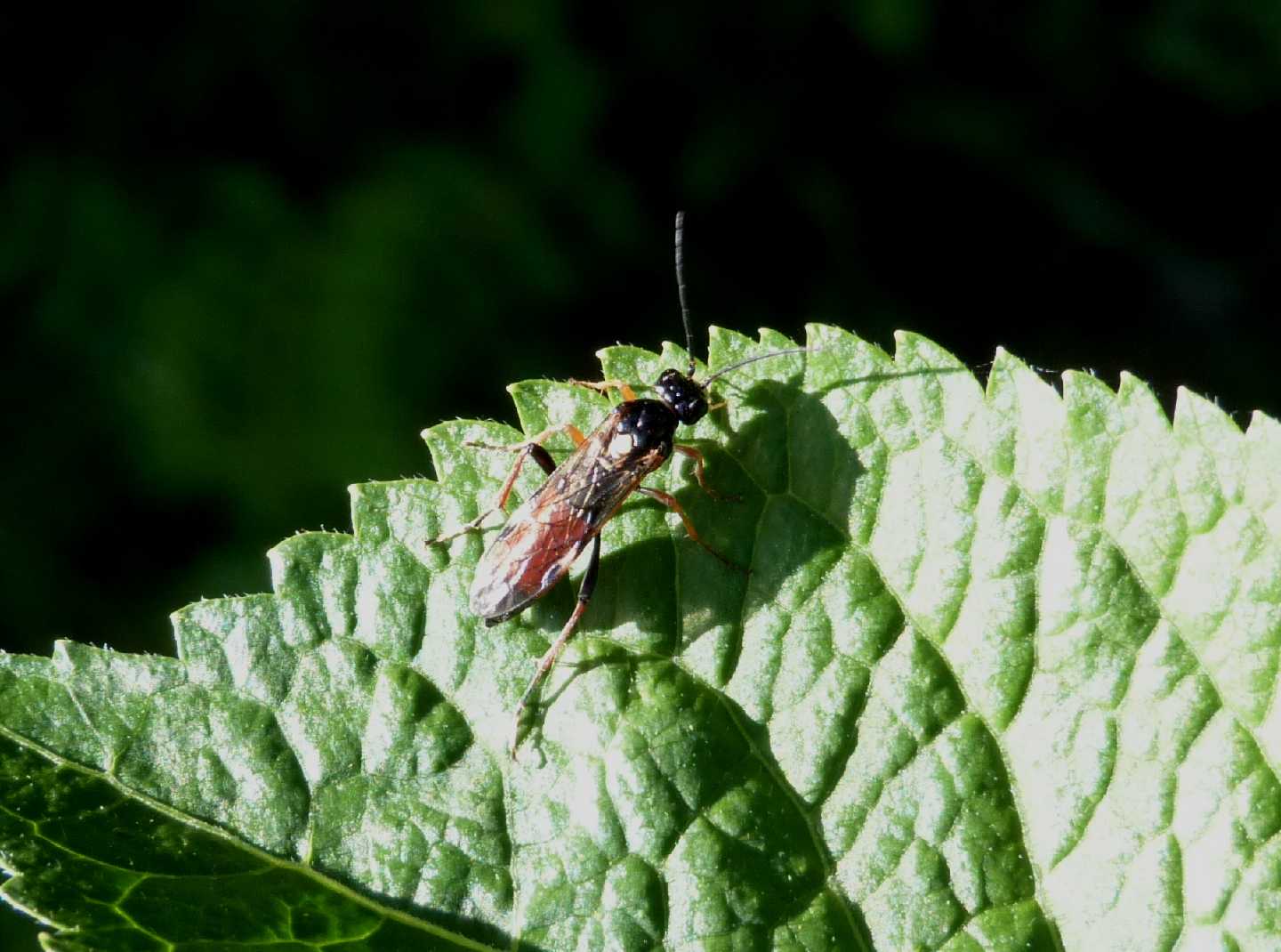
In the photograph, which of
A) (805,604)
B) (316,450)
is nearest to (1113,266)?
(316,450)

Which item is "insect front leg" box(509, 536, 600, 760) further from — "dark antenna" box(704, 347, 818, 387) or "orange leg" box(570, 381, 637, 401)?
"dark antenna" box(704, 347, 818, 387)

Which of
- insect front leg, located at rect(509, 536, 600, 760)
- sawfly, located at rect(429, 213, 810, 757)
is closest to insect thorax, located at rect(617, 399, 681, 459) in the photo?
sawfly, located at rect(429, 213, 810, 757)

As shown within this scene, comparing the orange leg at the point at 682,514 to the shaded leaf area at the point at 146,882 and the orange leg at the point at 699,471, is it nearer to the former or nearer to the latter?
the orange leg at the point at 699,471

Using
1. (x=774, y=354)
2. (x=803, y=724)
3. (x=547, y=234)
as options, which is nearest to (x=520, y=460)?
(x=774, y=354)

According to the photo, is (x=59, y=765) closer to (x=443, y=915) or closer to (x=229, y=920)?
(x=229, y=920)

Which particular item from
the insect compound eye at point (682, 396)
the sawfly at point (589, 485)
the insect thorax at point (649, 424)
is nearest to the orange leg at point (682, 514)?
the sawfly at point (589, 485)
